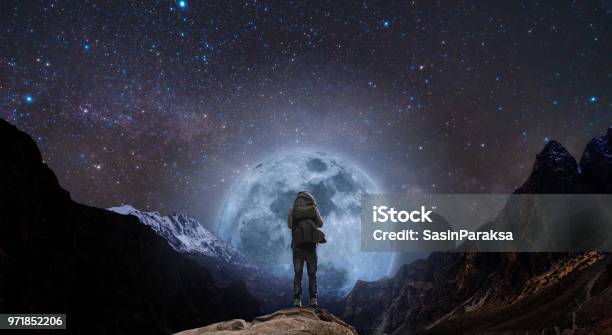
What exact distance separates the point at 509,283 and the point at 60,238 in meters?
95.3

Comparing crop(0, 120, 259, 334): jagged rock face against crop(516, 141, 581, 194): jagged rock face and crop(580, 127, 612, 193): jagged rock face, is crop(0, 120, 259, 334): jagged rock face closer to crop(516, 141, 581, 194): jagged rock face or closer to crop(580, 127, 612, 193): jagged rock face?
crop(516, 141, 581, 194): jagged rock face

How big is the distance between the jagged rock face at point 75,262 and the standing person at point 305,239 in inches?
1246

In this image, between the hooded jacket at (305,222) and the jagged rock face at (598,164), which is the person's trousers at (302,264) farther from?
the jagged rock face at (598,164)

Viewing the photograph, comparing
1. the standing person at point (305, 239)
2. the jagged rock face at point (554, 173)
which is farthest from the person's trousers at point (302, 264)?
the jagged rock face at point (554, 173)

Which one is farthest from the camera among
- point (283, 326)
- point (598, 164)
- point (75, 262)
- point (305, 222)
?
point (598, 164)

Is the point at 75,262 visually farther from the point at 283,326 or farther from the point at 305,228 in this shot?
the point at 283,326

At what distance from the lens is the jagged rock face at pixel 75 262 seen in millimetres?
35938

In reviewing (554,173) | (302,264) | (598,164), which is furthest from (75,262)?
(598,164)

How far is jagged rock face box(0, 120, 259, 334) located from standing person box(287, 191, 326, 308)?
31.6m

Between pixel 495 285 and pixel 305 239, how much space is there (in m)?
103

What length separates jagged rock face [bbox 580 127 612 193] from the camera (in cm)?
11244

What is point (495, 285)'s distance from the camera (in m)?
96.8

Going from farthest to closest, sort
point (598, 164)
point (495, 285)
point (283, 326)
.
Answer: point (598, 164) → point (495, 285) → point (283, 326)

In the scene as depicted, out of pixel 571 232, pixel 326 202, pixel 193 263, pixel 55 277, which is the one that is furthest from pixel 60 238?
pixel 571 232
